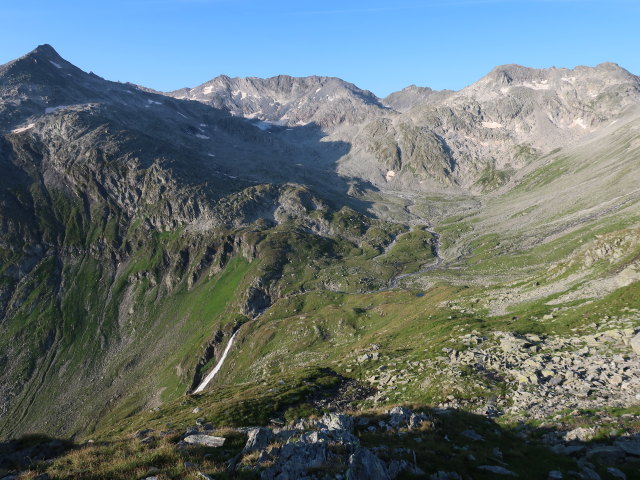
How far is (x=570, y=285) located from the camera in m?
57.2

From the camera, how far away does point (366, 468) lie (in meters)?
15.3

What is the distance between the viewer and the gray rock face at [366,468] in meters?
15.0

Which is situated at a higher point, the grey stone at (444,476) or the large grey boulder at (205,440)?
the large grey boulder at (205,440)

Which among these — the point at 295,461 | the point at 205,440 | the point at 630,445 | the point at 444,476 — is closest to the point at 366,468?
the point at 295,461

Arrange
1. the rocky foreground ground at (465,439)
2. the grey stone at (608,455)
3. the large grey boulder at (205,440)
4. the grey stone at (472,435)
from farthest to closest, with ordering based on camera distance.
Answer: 1. the grey stone at (472,435)
2. the large grey boulder at (205,440)
3. the grey stone at (608,455)
4. the rocky foreground ground at (465,439)

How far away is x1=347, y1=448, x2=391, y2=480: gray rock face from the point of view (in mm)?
15047

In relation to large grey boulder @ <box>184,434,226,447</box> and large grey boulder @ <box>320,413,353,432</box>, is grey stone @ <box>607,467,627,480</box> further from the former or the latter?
large grey boulder @ <box>184,434,226,447</box>

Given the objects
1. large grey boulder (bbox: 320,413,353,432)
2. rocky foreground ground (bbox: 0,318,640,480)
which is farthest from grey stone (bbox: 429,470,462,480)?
large grey boulder (bbox: 320,413,353,432)

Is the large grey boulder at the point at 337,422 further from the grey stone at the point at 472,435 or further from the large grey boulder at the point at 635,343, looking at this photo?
the large grey boulder at the point at 635,343

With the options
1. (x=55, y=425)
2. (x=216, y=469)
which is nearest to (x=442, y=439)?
(x=216, y=469)

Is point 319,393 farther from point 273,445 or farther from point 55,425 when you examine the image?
point 55,425

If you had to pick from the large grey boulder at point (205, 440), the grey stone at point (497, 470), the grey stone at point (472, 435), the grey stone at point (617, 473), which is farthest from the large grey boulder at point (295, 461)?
the grey stone at point (617, 473)

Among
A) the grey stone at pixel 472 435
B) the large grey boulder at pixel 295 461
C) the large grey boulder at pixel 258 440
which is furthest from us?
the grey stone at pixel 472 435

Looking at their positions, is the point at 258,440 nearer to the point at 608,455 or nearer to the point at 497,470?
the point at 497,470
